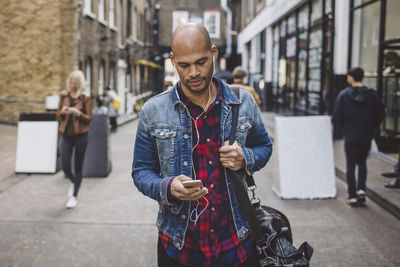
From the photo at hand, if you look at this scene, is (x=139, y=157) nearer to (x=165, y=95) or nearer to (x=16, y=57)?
(x=165, y=95)

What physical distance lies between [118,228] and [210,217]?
3.55m

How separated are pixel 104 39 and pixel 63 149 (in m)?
14.0

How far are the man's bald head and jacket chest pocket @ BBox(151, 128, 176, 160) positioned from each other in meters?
0.38

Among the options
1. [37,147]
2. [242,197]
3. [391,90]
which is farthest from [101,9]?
[242,197]

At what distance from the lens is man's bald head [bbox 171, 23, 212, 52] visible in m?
1.94

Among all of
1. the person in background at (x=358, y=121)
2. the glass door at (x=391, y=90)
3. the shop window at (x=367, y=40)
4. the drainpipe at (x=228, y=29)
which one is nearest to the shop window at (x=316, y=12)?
the shop window at (x=367, y=40)

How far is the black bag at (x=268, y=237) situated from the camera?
2.05m

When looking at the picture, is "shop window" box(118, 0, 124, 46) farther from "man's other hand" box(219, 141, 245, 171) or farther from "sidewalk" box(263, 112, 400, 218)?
"man's other hand" box(219, 141, 245, 171)

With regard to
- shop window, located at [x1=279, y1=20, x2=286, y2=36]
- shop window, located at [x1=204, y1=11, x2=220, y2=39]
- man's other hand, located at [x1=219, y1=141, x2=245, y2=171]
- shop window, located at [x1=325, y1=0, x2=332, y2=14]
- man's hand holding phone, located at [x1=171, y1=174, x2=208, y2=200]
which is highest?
shop window, located at [x1=204, y1=11, x2=220, y2=39]

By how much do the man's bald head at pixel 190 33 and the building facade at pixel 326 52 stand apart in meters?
7.90

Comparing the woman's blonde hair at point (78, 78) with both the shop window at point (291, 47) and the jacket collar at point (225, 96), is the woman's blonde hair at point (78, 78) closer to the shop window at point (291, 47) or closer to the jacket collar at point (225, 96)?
the jacket collar at point (225, 96)

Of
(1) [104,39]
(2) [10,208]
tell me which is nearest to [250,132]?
(2) [10,208]

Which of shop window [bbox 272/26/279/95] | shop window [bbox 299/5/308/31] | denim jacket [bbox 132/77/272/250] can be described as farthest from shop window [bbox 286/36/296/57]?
denim jacket [bbox 132/77/272/250]

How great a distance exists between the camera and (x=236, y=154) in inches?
77.4
